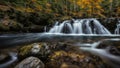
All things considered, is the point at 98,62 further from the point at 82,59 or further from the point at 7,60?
the point at 7,60

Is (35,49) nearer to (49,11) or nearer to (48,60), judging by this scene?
(48,60)

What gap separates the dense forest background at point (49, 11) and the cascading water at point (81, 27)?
2.00 m

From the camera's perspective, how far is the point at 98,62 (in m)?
4.28

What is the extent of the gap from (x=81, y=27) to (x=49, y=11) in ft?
37.8

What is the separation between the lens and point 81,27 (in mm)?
16641

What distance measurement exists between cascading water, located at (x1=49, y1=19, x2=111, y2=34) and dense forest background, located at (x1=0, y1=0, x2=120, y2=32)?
200 cm

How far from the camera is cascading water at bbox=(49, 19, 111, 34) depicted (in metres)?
16.2

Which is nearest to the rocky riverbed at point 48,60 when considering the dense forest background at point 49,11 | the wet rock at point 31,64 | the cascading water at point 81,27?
the wet rock at point 31,64

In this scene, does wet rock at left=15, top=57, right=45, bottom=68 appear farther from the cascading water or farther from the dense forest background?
the cascading water

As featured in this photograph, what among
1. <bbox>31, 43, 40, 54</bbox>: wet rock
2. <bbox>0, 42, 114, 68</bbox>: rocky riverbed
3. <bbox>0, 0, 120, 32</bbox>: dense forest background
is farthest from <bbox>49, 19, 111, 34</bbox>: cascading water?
<bbox>31, 43, 40, 54</bbox>: wet rock

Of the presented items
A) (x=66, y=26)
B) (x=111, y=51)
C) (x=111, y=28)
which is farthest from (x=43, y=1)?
(x=111, y=51)

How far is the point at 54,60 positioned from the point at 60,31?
1260 cm

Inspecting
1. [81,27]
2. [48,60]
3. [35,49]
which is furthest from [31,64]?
[81,27]

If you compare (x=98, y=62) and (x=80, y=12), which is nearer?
(x=98, y=62)
